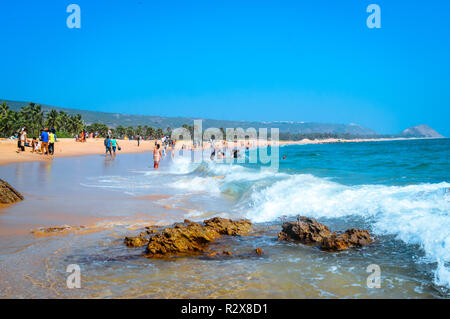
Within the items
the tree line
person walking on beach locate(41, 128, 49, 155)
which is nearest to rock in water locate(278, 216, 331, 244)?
person walking on beach locate(41, 128, 49, 155)

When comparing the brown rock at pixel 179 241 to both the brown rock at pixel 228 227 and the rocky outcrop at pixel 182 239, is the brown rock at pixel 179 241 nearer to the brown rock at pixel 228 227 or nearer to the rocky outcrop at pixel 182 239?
the rocky outcrop at pixel 182 239

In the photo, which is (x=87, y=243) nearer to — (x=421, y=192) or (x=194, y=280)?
(x=194, y=280)

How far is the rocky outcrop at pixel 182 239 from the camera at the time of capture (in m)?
5.40

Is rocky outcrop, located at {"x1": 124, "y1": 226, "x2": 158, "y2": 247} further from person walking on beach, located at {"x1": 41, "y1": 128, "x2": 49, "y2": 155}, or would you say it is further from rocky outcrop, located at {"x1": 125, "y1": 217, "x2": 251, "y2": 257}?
person walking on beach, located at {"x1": 41, "y1": 128, "x2": 49, "y2": 155}

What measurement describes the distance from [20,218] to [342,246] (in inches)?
238

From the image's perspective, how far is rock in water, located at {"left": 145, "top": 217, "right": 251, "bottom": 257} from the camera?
5.38 m

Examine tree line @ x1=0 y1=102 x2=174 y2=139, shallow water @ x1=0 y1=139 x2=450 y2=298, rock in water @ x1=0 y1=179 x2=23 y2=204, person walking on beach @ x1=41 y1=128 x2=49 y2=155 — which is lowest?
shallow water @ x1=0 y1=139 x2=450 y2=298

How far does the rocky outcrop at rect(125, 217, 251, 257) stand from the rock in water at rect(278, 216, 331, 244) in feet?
2.72

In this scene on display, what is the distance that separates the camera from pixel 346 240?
5.80 meters

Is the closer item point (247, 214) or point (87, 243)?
point (87, 243)

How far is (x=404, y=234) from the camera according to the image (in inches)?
246

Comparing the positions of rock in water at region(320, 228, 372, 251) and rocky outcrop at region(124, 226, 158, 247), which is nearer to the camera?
rock in water at region(320, 228, 372, 251)

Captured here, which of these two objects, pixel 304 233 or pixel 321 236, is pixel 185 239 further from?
pixel 321 236
